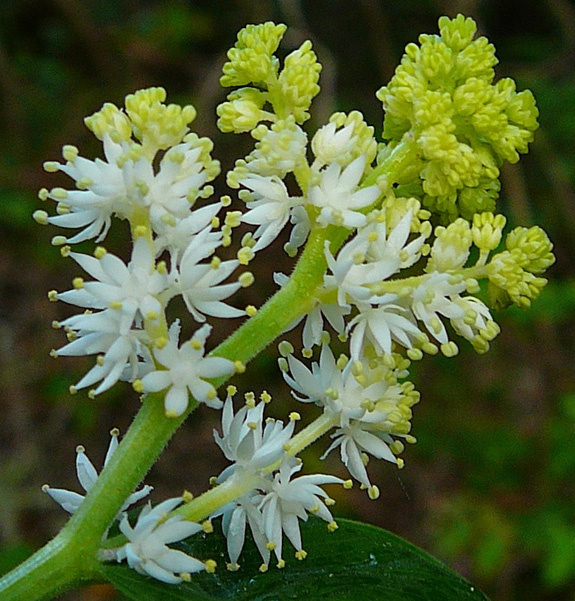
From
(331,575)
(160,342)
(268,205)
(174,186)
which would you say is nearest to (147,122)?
(174,186)

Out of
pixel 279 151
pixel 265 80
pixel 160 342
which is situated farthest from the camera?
pixel 265 80

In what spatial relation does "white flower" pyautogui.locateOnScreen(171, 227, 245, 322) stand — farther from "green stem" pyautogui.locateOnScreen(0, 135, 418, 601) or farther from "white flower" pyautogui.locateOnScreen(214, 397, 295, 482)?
"white flower" pyautogui.locateOnScreen(214, 397, 295, 482)

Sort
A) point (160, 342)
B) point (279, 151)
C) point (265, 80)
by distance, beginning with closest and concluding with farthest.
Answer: point (160, 342), point (279, 151), point (265, 80)

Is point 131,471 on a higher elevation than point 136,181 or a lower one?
lower

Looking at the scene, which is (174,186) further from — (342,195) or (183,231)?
(342,195)

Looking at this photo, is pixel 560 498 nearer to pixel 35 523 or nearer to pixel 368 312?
pixel 35 523

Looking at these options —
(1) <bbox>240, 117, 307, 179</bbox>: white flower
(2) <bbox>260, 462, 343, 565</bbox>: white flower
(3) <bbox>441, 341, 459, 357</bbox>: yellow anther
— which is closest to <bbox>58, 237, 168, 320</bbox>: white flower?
(1) <bbox>240, 117, 307, 179</bbox>: white flower

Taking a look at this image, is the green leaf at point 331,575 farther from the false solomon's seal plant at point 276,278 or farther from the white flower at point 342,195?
the white flower at point 342,195
